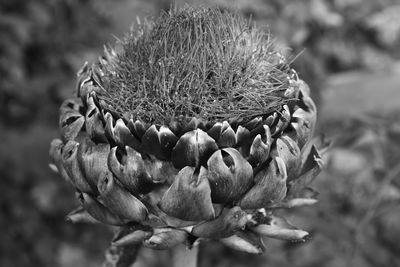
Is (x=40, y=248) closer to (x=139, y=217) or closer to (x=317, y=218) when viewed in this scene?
(x=317, y=218)

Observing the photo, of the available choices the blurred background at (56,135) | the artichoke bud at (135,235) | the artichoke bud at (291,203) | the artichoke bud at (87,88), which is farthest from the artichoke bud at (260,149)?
the blurred background at (56,135)

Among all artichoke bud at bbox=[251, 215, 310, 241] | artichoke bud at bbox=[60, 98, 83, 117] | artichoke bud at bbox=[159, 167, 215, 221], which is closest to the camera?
artichoke bud at bbox=[159, 167, 215, 221]

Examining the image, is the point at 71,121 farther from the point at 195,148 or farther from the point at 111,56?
the point at 195,148

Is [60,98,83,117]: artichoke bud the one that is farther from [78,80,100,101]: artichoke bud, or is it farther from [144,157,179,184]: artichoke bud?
[144,157,179,184]: artichoke bud

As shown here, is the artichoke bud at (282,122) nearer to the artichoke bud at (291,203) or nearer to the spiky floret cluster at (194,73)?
the spiky floret cluster at (194,73)

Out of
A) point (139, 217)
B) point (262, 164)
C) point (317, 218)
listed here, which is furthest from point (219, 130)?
point (317, 218)

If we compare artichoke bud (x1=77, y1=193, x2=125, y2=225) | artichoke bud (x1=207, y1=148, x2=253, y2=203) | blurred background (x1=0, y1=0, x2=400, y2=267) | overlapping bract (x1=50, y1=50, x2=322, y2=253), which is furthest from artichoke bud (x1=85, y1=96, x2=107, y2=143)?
blurred background (x1=0, y1=0, x2=400, y2=267)
